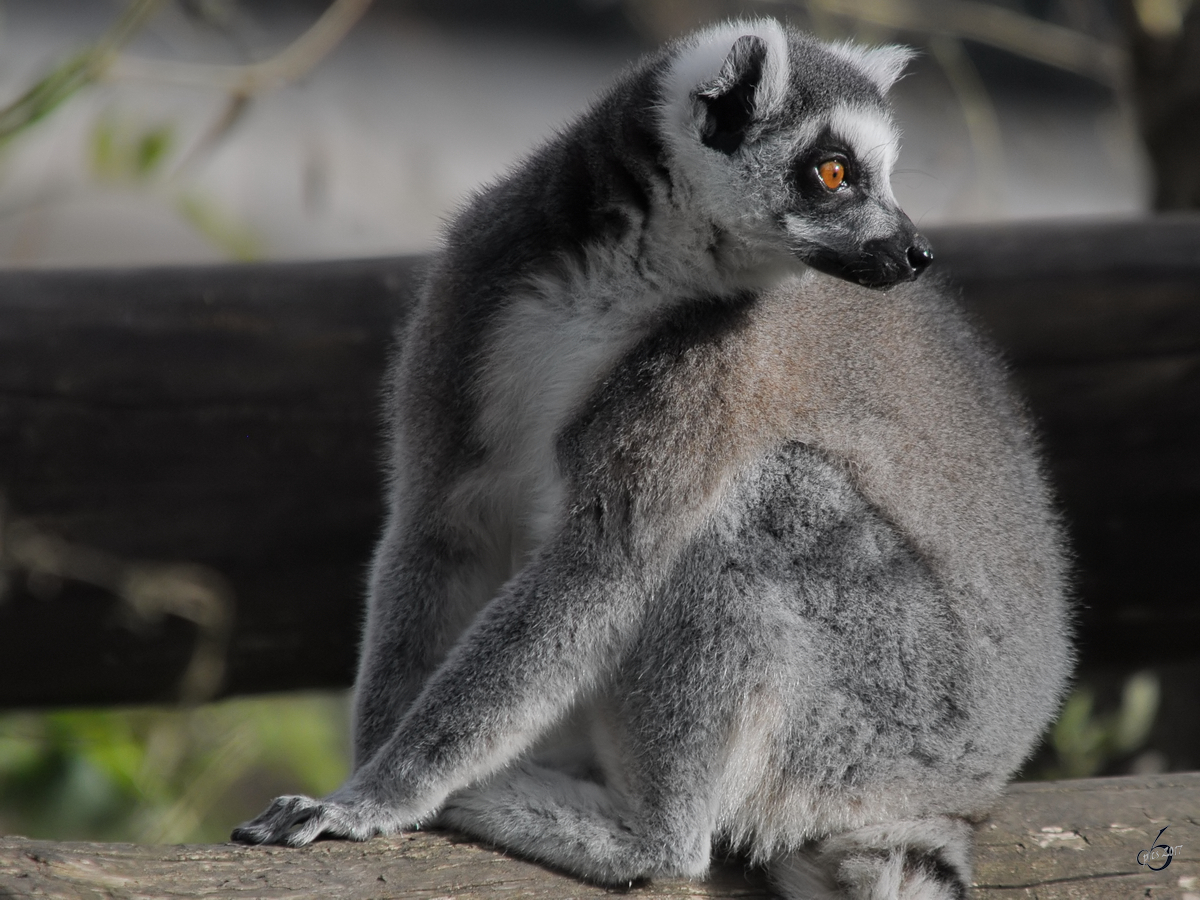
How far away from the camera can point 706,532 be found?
2508 millimetres

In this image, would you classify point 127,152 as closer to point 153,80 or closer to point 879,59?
point 153,80

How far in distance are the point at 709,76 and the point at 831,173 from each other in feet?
1.07

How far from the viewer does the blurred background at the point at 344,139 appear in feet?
13.3

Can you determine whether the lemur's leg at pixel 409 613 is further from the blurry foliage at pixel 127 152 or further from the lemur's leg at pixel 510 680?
the blurry foliage at pixel 127 152

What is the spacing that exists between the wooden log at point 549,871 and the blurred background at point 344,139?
1.60m

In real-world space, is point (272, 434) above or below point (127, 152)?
below

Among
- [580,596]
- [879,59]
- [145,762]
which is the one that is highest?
[879,59]

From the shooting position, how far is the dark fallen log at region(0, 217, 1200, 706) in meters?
3.59

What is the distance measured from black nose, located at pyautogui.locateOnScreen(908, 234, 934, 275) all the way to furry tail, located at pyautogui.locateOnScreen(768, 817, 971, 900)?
3.85ft

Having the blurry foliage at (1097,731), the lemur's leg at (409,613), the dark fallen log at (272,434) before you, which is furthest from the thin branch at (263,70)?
the blurry foliage at (1097,731)

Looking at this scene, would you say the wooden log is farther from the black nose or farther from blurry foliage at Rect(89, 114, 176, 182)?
blurry foliage at Rect(89, 114, 176, 182)
